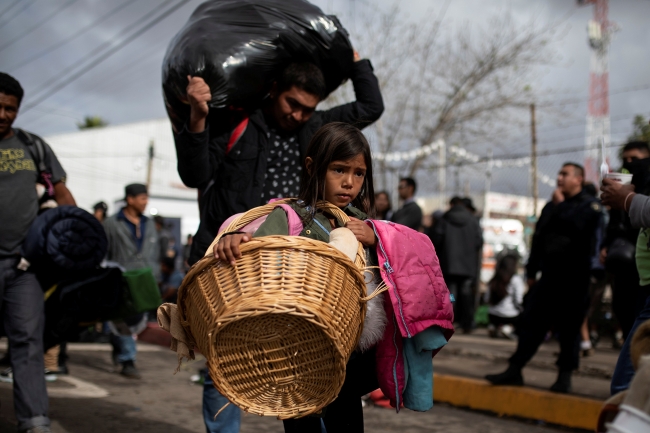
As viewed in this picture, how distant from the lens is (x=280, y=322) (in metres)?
1.99

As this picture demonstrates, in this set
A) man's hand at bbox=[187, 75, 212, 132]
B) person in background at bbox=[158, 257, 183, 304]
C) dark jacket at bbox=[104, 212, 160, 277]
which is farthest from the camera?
person in background at bbox=[158, 257, 183, 304]

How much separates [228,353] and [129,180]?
34.3 m

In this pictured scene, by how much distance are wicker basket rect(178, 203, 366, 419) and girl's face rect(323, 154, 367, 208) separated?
1.55 ft

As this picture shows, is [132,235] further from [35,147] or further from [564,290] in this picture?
[564,290]

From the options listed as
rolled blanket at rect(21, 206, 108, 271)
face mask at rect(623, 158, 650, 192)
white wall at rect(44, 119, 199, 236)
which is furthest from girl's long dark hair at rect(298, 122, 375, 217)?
white wall at rect(44, 119, 199, 236)

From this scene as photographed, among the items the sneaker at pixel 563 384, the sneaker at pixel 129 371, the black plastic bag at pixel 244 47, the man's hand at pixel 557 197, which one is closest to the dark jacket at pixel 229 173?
the black plastic bag at pixel 244 47

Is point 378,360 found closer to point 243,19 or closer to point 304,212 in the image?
point 304,212

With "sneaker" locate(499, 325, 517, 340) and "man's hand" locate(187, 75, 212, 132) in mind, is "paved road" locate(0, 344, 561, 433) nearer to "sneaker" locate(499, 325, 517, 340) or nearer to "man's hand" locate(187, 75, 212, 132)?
"man's hand" locate(187, 75, 212, 132)

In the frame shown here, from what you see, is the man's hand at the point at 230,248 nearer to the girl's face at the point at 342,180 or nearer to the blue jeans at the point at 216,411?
the girl's face at the point at 342,180

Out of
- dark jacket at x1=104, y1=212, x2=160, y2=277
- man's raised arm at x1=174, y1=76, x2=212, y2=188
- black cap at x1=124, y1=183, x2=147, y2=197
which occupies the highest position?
man's raised arm at x1=174, y1=76, x2=212, y2=188

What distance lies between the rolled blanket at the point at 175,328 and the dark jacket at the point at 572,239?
3.85 metres

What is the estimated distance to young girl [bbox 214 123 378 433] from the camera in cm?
244

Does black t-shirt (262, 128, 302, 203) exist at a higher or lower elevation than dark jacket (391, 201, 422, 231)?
higher

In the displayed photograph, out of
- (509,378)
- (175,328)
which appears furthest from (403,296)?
(509,378)
